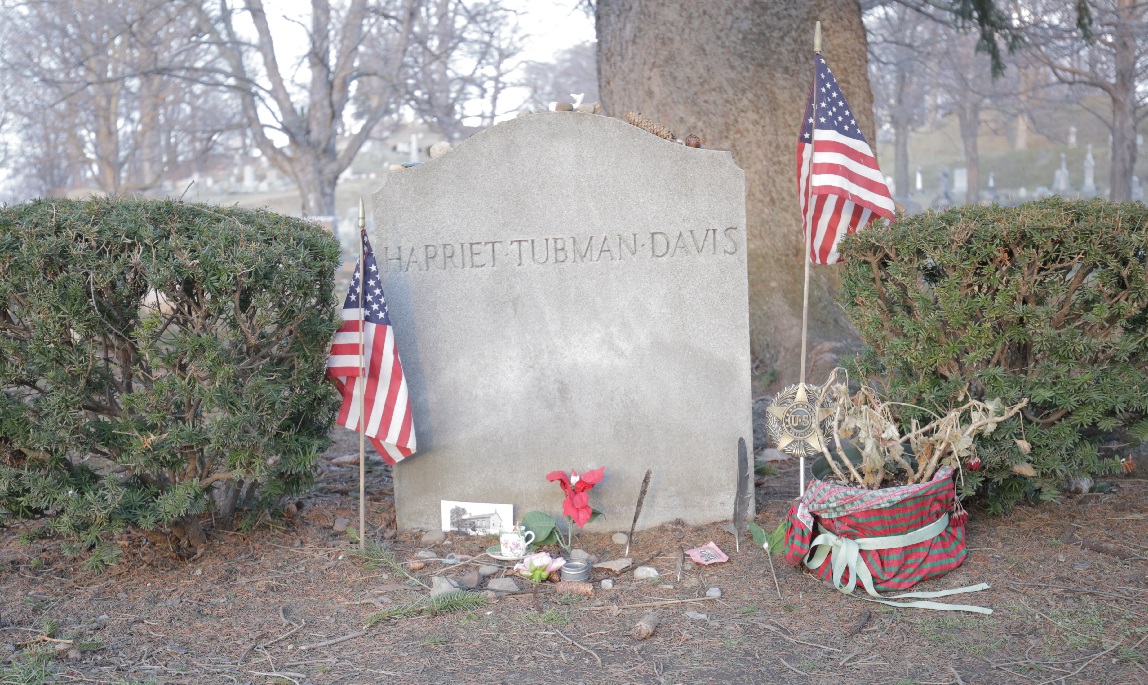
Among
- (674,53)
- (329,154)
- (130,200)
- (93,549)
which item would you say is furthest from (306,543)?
(329,154)

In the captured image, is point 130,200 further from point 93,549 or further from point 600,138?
point 600,138

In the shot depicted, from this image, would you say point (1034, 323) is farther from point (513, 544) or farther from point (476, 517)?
point (476, 517)

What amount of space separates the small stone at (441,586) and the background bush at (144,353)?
828mm

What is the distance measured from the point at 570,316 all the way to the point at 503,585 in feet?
4.43

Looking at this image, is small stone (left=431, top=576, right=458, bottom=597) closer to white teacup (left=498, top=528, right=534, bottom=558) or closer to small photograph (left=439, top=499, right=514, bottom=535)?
white teacup (left=498, top=528, right=534, bottom=558)

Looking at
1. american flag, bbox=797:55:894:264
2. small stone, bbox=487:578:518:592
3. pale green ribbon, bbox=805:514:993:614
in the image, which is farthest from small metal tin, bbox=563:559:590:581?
american flag, bbox=797:55:894:264

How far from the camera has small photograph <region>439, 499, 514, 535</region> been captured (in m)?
4.71

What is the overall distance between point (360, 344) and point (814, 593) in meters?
2.27

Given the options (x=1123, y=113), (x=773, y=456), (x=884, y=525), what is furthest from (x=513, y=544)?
(x=1123, y=113)

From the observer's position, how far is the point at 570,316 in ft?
15.2

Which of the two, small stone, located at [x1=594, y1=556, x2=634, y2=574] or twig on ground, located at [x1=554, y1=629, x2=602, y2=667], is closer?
twig on ground, located at [x1=554, y1=629, x2=602, y2=667]

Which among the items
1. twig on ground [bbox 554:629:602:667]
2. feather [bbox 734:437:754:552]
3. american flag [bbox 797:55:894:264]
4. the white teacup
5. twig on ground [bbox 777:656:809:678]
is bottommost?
twig on ground [bbox 554:629:602:667]

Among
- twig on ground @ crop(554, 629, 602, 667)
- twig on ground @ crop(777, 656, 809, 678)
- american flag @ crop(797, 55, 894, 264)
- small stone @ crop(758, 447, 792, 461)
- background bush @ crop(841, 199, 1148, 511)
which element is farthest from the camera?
small stone @ crop(758, 447, 792, 461)

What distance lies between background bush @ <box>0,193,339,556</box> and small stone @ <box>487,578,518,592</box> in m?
1.02
